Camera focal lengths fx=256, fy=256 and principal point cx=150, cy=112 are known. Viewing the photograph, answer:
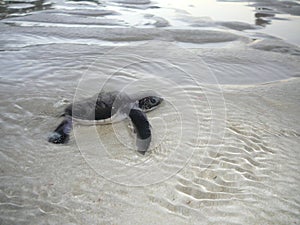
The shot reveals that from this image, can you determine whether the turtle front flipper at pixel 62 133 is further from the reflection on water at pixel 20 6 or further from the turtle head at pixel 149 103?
the reflection on water at pixel 20 6

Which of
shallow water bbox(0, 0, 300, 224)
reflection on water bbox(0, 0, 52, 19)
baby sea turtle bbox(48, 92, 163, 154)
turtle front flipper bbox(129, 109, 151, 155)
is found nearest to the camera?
shallow water bbox(0, 0, 300, 224)

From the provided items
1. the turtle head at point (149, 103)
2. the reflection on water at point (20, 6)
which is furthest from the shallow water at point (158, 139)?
the reflection on water at point (20, 6)

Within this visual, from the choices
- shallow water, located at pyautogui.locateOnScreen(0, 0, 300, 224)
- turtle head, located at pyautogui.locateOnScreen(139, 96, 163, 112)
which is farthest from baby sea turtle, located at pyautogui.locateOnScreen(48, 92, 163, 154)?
shallow water, located at pyautogui.locateOnScreen(0, 0, 300, 224)

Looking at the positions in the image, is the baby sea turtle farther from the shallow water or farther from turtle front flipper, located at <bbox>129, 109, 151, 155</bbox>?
the shallow water

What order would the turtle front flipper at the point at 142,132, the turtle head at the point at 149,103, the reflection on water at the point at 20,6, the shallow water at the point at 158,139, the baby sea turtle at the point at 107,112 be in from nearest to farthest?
the shallow water at the point at 158,139
the turtle front flipper at the point at 142,132
the baby sea turtle at the point at 107,112
the turtle head at the point at 149,103
the reflection on water at the point at 20,6

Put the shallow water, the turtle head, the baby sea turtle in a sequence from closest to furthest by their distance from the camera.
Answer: the shallow water < the baby sea turtle < the turtle head

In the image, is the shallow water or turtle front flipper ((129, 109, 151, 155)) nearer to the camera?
the shallow water
